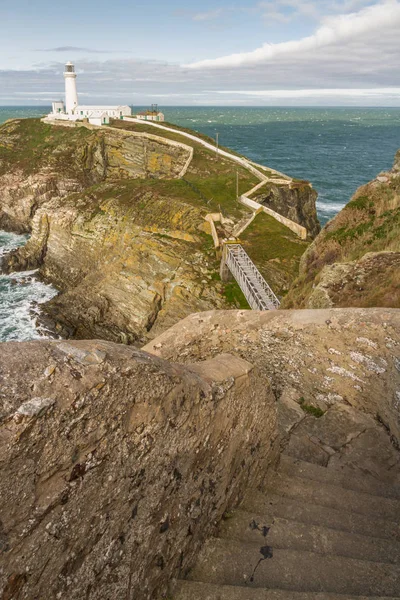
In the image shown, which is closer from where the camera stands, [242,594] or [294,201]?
[242,594]

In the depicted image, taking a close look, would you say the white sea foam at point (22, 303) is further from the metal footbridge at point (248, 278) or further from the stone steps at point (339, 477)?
the stone steps at point (339, 477)

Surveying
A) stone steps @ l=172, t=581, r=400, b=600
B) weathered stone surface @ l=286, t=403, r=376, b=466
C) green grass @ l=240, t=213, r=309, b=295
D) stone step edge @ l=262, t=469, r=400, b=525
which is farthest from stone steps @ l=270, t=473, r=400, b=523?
green grass @ l=240, t=213, r=309, b=295

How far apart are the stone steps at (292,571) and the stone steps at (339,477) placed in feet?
7.48

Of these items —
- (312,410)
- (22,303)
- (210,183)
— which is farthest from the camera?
(210,183)

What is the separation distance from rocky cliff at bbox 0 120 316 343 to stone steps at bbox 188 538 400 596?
2885 cm

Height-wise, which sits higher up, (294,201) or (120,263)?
(294,201)

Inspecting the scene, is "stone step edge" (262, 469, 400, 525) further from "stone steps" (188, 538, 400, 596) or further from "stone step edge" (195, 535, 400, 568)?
"stone steps" (188, 538, 400, 596)

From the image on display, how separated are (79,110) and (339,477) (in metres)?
107

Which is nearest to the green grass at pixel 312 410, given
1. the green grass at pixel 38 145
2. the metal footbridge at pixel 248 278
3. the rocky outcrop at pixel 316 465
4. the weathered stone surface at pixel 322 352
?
the rocky outcrop at pixel 316 465

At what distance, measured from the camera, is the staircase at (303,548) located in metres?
4.75

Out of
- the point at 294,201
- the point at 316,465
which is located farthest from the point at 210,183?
the point at 316,465

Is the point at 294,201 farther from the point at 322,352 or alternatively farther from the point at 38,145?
the point at 38,145

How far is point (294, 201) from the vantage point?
2272 inches

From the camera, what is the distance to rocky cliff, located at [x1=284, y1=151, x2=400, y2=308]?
1423 centimetres
